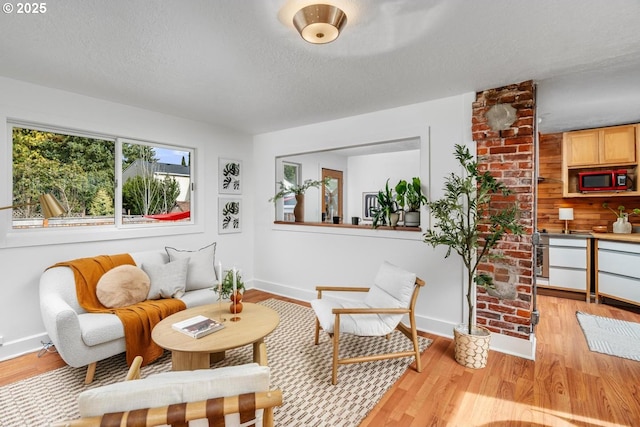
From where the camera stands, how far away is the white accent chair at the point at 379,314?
2.28 metres

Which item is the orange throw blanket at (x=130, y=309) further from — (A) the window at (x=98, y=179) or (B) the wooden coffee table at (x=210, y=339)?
(A) the window at (x=98, y=179)

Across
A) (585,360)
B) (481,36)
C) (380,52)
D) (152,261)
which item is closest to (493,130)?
(481,36)

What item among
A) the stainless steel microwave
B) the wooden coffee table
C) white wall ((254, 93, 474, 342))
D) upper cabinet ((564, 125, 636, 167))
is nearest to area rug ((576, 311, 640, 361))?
white wall ((254, 93, 474, 342))

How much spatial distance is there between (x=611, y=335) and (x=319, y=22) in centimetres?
403

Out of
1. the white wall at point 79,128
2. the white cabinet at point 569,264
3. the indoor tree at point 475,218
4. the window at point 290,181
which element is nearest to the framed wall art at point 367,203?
the window at point 290,181

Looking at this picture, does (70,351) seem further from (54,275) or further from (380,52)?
(380,52)

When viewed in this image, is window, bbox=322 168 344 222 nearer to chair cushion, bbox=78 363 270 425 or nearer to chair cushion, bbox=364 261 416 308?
chair cushion, bbox=364 261 416 308

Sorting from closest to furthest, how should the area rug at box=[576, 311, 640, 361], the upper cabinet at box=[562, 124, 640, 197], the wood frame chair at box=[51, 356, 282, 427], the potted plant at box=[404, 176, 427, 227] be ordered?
the wood frame chair at box=[51, 356, 282, 427] < the area rug at box=[576, 311, 640, 361] < the potted plant at box=[404, 176, 427, 227] < the upper cabinet at box=[562, 124, 640, 197]

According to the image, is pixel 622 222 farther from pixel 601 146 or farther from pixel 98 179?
pixel 98 179

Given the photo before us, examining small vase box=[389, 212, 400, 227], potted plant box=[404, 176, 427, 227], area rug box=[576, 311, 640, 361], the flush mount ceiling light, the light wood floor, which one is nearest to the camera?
the flush mount ceiling light

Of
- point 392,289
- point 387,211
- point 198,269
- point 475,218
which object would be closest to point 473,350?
point 392,289

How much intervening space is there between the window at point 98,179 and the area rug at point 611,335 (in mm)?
4790

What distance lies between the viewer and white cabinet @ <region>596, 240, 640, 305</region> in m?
3.67

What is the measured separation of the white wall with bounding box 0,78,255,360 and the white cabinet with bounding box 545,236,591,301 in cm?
478
